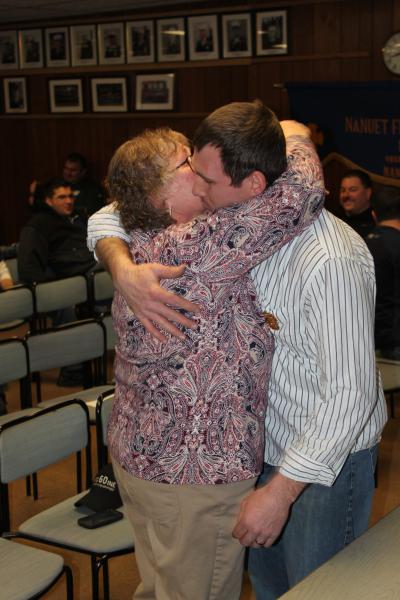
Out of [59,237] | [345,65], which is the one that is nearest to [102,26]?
[345,65]

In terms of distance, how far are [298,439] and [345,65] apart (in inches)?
254

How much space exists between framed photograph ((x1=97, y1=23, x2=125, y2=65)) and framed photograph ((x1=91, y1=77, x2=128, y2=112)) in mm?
198

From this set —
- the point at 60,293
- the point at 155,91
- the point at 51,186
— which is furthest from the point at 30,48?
the point at 60,293

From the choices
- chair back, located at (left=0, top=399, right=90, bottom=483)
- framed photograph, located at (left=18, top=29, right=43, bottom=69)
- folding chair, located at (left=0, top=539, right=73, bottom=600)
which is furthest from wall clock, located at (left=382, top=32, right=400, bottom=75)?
folding chair, located at (left=0, top=539, right=73, bottom=600)

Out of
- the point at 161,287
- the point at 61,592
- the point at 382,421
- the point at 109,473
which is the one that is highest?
the point at 161,287

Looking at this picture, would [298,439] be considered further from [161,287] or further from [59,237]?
[59,237]

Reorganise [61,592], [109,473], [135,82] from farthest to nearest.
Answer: [135,82] < [61,592] < [109,473]

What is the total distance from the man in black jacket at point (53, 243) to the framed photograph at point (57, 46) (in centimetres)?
397

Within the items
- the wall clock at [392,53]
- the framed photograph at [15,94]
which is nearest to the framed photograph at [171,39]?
the framed photograph at [15,94]

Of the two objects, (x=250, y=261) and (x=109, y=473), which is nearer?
(x=250, y=261)

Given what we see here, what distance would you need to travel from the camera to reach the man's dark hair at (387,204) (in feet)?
16.6

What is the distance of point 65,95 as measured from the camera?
32.7 ft

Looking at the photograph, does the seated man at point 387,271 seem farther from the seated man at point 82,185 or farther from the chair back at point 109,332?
the seated man at point 82,185

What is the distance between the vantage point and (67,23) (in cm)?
970
